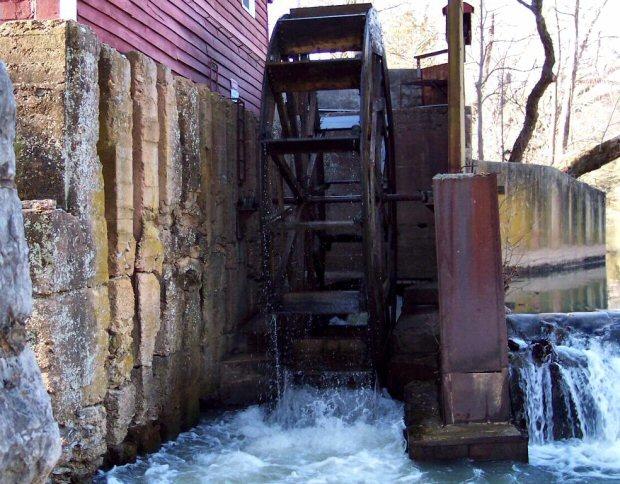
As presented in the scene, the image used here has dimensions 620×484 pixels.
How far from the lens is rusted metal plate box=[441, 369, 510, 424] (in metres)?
5.17

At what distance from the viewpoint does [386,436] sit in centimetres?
601

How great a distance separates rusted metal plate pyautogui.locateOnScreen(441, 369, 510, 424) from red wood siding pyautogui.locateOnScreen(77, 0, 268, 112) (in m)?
4.10

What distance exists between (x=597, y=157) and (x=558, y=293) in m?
2.77

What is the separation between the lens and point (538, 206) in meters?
15.6

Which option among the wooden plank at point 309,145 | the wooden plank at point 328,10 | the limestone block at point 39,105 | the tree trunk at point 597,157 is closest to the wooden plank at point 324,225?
the wooden plank at point 309,145

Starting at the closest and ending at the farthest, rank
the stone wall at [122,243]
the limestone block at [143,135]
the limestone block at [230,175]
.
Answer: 1. the stone wall at [122,243]
2. the limestone block at [143,135]
3. the limestone block at [230,175]

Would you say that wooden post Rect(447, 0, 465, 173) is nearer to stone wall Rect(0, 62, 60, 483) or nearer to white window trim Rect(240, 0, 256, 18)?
stone wall Rect(0, 62, 60, 483)

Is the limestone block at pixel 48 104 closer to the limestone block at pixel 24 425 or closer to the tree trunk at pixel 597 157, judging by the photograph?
the limestone block at pixel 24 425

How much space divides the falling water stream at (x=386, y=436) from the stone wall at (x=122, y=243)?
0.34m

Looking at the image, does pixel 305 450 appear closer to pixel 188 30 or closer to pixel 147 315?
pixel 147 315

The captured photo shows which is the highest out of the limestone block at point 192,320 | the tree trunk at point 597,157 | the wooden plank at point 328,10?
the wooden plank at point 328,10

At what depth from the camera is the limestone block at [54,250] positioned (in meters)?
4.10

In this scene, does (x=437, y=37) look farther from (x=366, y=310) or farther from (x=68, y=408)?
(x=68, y=408)

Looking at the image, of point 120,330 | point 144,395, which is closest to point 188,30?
point 120,330
